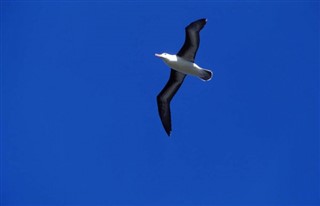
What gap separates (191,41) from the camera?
19891mm

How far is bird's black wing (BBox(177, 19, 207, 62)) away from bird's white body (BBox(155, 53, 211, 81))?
0.48 feet

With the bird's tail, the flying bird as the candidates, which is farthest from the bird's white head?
the bird's tail

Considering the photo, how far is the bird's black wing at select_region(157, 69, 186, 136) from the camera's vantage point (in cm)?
2120

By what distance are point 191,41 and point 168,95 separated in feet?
7.48

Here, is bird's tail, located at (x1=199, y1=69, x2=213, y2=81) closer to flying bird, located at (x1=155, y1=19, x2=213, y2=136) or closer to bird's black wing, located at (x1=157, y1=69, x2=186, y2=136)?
flying bird, located at (x1=155, y1=19, x2=213, y2=136)

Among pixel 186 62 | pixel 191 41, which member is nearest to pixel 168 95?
pixel 186 62

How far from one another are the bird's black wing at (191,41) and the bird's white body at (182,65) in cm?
15

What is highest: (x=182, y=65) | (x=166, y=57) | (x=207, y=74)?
(x=166, y=57)

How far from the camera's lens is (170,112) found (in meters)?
21.7

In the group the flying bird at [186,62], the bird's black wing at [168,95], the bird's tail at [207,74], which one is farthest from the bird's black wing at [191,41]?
the bird's black wing at [168,95]

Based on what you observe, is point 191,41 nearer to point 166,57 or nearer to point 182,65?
point 182,65

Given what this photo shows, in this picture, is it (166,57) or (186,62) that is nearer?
(186,62)

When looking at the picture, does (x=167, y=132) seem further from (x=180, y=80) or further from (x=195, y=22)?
(x=195, y=22)

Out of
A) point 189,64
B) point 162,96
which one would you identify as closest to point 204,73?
point 189,64
